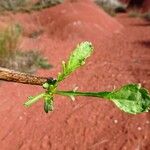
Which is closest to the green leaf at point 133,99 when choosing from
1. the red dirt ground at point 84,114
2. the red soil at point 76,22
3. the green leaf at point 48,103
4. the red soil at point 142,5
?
the green leaf at point 48,103

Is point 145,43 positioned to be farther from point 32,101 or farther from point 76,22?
point 32,101

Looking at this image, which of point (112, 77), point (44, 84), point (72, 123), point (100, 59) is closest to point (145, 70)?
point (112, 77)

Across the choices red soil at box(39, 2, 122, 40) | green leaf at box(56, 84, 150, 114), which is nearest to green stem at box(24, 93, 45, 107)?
green leaf at box(56, 84, 150, 114)

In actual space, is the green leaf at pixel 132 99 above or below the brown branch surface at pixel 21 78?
below

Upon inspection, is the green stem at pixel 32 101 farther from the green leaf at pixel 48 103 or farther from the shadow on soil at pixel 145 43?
the shadow on soil at pixel 145 43

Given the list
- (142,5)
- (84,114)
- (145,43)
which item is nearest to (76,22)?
(145,43)

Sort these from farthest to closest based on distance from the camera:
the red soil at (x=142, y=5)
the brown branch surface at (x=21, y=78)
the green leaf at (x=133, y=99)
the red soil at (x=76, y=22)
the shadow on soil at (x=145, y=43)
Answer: the red soil at (x=142, y=5) → the red soil at (x=76, y=22) → the shadow on soil at (x=145, y=43) → the brown branch surface at (x=21, y=78) → the green leaf at (x=133, y=99)

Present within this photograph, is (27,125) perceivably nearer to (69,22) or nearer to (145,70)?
(145,70)
